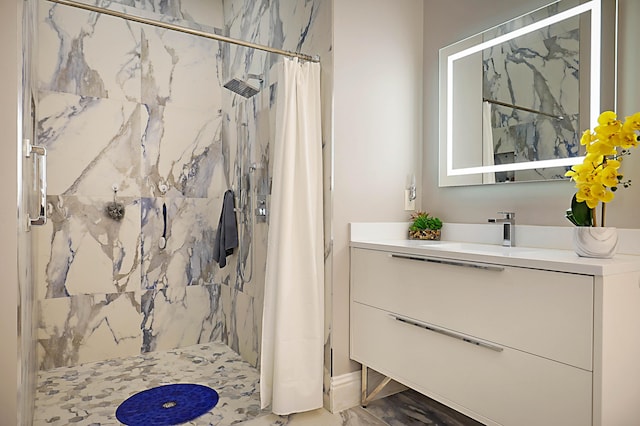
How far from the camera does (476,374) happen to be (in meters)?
1.58

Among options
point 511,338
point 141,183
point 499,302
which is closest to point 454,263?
point 499,302

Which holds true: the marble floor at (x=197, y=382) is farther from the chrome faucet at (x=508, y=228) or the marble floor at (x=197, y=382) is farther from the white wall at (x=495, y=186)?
the white wall at (x=495, y=186)

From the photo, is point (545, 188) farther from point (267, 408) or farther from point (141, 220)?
point (141, 220)

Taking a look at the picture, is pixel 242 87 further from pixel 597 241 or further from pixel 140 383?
pixel 597 241

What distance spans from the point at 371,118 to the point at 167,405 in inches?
78.1

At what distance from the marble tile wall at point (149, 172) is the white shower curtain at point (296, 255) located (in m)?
0.59

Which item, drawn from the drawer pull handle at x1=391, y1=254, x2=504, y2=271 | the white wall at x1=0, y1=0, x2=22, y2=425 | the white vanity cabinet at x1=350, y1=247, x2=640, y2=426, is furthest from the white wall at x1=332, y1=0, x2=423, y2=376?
the white wall at x1=0, y1=0, x2=22, y2=425

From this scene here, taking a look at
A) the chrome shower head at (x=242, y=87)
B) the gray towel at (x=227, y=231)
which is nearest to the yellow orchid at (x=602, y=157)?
the chrome shower head at (x=242, y=87)

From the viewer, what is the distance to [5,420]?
1.25 meters

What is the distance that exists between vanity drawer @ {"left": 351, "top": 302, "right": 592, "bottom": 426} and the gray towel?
133 cm

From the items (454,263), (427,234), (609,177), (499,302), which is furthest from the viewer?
(427,234)

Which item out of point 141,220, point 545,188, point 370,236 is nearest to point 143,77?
point 141,220

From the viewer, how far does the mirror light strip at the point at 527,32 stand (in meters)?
1.70

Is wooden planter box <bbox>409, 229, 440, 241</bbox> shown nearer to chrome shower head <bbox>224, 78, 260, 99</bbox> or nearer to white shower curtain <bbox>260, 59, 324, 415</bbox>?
white shower curtain <bbox>260, 59, 324, 415</bbox>
